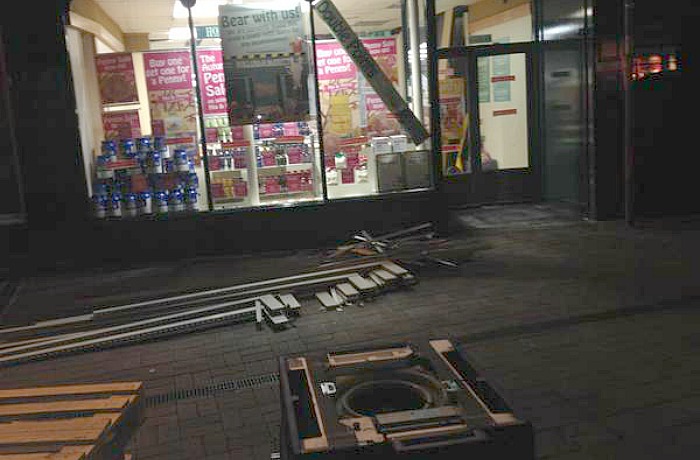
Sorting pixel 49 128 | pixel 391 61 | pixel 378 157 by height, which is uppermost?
pixel 391 61

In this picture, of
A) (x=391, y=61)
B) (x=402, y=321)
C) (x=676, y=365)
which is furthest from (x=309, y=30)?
(x=676, y=365)

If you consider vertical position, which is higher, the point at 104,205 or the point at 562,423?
the point at 104,205

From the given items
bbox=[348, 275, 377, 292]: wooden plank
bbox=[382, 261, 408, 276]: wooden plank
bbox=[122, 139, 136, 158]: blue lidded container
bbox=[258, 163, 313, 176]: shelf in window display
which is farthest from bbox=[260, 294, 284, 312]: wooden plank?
bbox=[122, 139, 136, 158]: blue lidded container

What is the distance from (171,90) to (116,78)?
2.51 feet

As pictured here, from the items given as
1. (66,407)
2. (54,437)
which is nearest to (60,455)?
(54,437)

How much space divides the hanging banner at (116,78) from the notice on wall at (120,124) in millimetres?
180

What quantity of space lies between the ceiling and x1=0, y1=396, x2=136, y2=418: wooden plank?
7077mm

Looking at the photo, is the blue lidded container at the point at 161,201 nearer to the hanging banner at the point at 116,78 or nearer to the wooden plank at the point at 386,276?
the hanging banner at the point at 116,78

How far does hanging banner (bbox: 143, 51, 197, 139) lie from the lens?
31.6 feet

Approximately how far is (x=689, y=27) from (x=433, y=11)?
12.1ft

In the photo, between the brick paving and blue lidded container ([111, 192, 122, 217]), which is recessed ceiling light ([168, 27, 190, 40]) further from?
the brick paving

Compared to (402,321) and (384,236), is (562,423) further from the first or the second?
(384,236)

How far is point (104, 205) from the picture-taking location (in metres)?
9.46

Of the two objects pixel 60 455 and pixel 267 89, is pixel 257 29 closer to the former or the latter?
pixel 267 89
